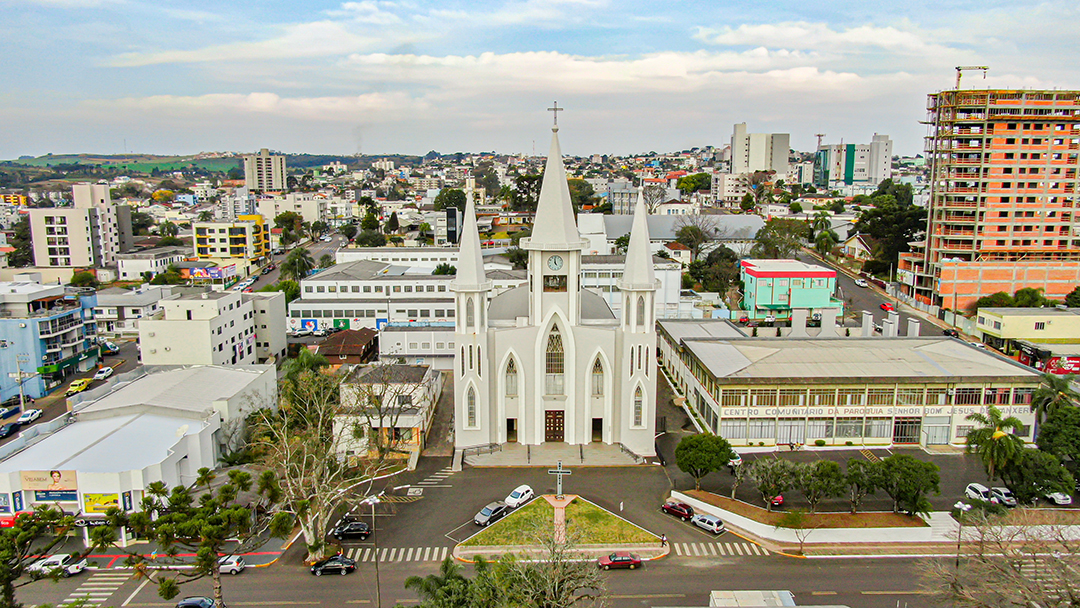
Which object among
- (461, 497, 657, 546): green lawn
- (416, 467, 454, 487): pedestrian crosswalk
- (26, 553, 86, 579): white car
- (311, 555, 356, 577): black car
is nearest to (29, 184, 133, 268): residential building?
(26, 553, 86, 579): white car

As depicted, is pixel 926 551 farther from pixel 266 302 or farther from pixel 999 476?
pixel 266 302

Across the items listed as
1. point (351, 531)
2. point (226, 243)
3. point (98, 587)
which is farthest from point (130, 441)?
point (226, 243)

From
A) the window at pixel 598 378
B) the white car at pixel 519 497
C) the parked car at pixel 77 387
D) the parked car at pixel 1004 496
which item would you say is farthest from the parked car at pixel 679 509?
the parked car at pixel 77 387

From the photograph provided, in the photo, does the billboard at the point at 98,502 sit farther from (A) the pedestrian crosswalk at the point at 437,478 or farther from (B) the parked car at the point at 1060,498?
(B) the parked car at the point at 1060,498

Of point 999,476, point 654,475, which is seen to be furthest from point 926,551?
point 654,475

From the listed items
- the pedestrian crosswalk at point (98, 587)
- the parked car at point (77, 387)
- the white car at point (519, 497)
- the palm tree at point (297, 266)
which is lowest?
the pedestrian crosswalk at point (98, 587)

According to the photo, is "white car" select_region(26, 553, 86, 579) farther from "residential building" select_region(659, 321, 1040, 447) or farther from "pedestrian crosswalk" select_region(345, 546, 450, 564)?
"residential building" select_region(659, 321, 1040, 447)
